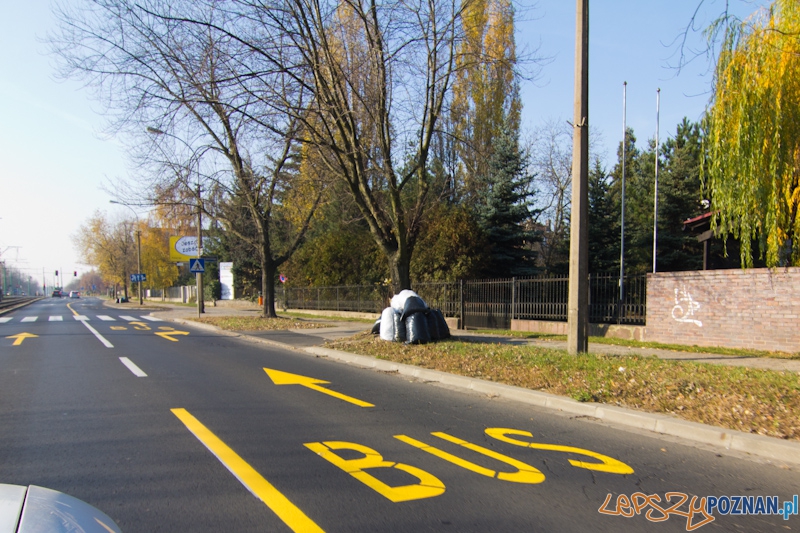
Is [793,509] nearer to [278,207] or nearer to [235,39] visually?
[235,39]

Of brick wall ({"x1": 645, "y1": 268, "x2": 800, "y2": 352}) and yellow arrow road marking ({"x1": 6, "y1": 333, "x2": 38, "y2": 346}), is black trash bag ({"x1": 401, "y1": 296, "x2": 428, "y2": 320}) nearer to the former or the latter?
brick wall ({"x1": 645, "y1": 268, "x2": 800, "y2": 352})

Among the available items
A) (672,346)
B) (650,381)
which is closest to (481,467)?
(650,381)

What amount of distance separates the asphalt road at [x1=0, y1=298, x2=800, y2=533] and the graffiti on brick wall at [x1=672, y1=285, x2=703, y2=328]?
24.5 ft

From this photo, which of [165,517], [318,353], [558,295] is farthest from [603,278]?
[165,517]

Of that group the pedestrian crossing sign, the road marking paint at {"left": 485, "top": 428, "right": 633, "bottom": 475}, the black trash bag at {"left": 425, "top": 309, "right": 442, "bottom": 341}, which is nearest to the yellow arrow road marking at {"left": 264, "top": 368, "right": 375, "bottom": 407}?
the road marking paint at {"left": 485, "top": 428, "right": 633, "bottom": 475}

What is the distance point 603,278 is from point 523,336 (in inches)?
106

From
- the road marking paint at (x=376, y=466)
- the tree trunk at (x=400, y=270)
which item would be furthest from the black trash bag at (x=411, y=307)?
the road marking paint at (x=376, y=466)

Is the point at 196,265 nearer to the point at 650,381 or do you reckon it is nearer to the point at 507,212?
the point at 507,212

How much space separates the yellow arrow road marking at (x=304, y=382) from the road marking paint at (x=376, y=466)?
2.10 metres

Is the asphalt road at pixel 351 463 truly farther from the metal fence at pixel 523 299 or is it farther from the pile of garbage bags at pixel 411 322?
the metal fence at pixel 523 299

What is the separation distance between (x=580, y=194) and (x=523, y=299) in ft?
28.1

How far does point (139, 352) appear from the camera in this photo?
13695mm

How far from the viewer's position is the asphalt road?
13.3 feet

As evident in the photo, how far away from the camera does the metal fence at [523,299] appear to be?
15.2m
